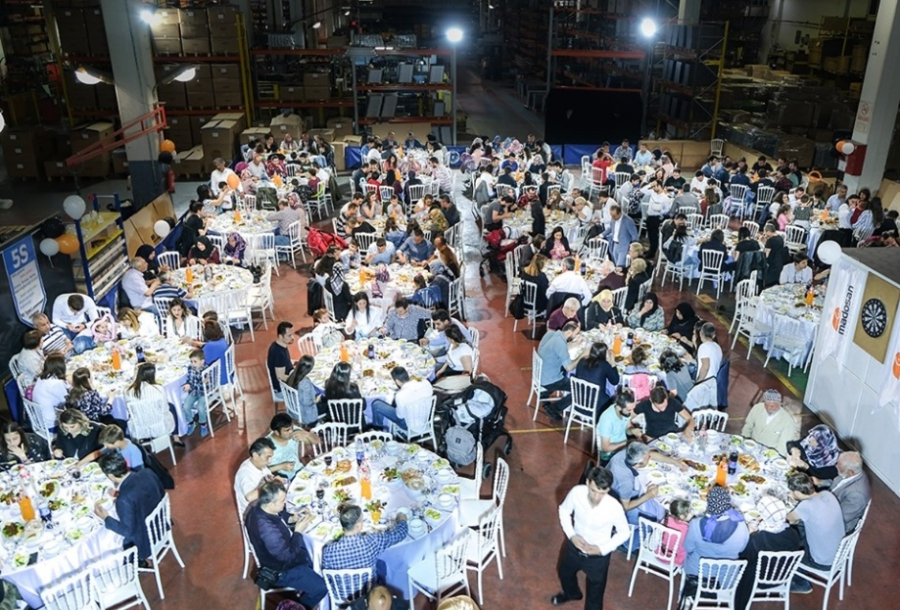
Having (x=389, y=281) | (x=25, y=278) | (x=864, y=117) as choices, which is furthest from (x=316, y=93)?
(x=864, y=117)

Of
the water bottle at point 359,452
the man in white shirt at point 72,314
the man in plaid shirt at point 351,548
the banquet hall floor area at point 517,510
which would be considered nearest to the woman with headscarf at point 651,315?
the banquet hall floor area at point 517,510

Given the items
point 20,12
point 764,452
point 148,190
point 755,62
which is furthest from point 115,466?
point 755,62

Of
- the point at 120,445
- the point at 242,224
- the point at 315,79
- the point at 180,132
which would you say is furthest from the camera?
the point at 315,79

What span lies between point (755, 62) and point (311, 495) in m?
34.0

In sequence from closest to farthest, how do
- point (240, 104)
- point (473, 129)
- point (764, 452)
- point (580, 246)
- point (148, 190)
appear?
point (764, 452), point (580, 246), point (148, 190), point (240, 104), point (473, 129)

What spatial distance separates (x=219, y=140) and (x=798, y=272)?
47.1ft

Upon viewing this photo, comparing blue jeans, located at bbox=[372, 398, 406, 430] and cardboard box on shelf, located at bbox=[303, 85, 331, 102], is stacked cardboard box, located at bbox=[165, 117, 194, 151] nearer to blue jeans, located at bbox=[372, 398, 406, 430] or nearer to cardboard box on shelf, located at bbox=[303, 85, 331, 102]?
cardboard box on shelf, located at bbox=[303, 85, 331, 102]

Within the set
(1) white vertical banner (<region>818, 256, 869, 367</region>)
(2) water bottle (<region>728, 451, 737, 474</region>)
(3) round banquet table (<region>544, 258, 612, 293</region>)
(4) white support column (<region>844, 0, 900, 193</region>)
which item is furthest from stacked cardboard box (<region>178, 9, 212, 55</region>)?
(2) water bottle (<region>728, 451, 737, 474</region>)

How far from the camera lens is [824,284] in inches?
392

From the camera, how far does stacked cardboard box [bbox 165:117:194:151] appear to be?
65.6 feet

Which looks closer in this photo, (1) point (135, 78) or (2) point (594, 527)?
(2) point (594, 527)

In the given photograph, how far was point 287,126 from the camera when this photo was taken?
19.6m

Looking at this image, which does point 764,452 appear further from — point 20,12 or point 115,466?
point 20,12

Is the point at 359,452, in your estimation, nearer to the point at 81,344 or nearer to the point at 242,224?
the point at 81,344
